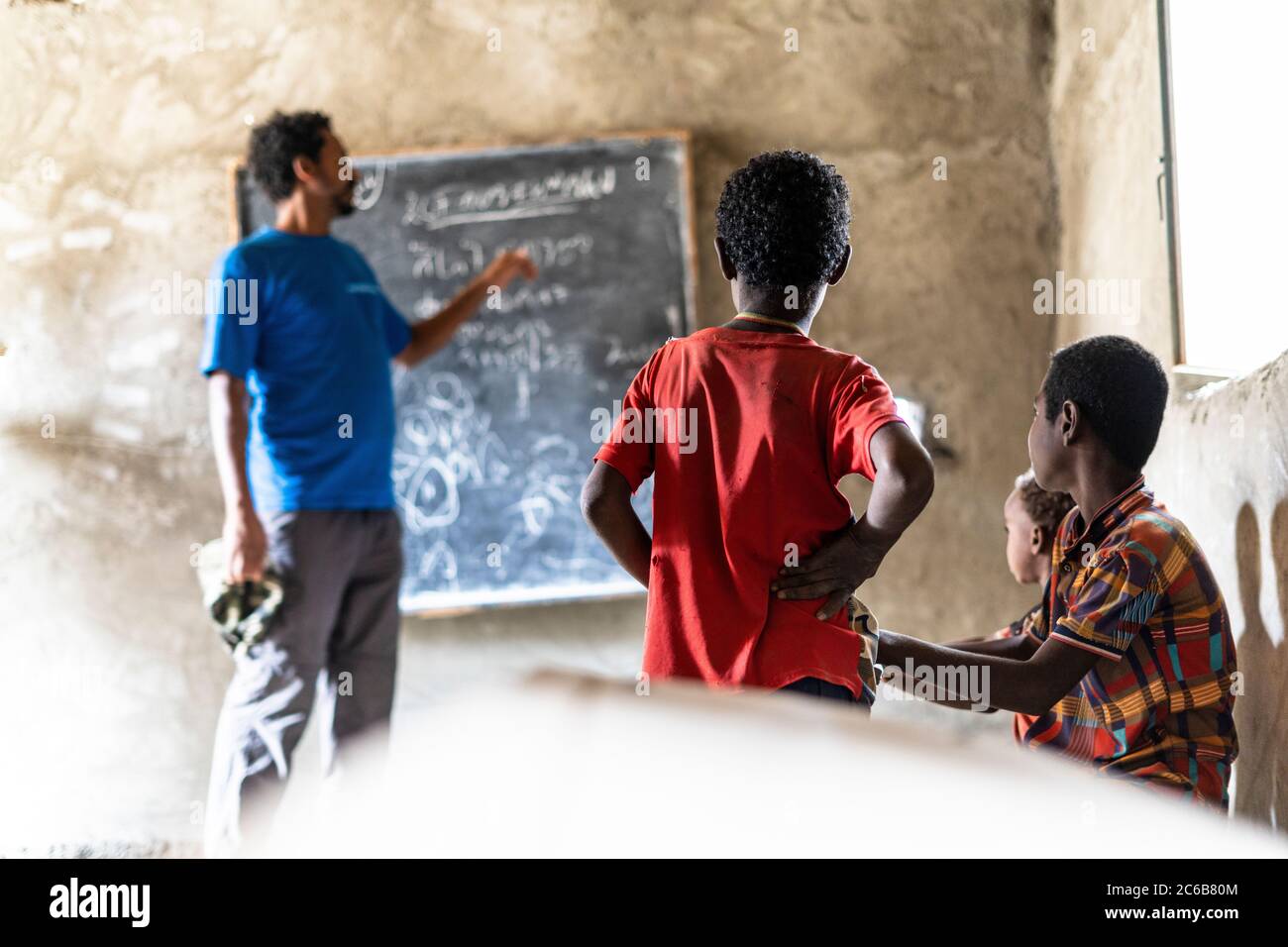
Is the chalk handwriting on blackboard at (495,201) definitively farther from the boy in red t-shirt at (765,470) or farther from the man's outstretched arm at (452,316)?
the boy in red t-shirt at (765,470)

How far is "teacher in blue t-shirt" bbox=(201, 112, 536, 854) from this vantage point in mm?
2111

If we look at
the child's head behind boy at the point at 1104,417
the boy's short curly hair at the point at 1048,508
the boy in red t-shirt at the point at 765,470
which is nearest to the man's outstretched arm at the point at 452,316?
the boy in red t-shirt at the point at 765,470

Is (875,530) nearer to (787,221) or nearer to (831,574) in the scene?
(831,574)

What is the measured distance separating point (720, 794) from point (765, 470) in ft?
3.53

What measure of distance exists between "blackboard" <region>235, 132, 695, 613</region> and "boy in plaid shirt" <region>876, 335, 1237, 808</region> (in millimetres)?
1626

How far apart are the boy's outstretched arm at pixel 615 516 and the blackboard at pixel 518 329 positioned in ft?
4.96

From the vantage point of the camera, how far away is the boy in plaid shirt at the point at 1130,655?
131 cm

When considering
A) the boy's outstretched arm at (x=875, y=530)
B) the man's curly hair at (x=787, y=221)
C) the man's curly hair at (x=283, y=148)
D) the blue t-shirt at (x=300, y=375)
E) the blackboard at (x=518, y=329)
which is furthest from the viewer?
the blackboard at (x=518, y=329)

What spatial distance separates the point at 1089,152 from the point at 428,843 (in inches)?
109

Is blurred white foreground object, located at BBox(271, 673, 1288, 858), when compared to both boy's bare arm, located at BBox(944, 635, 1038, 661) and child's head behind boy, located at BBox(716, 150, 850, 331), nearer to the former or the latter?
child's head behind boy, located at BBox(716, 150, 850, 331)

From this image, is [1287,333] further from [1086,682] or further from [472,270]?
[472,270]
